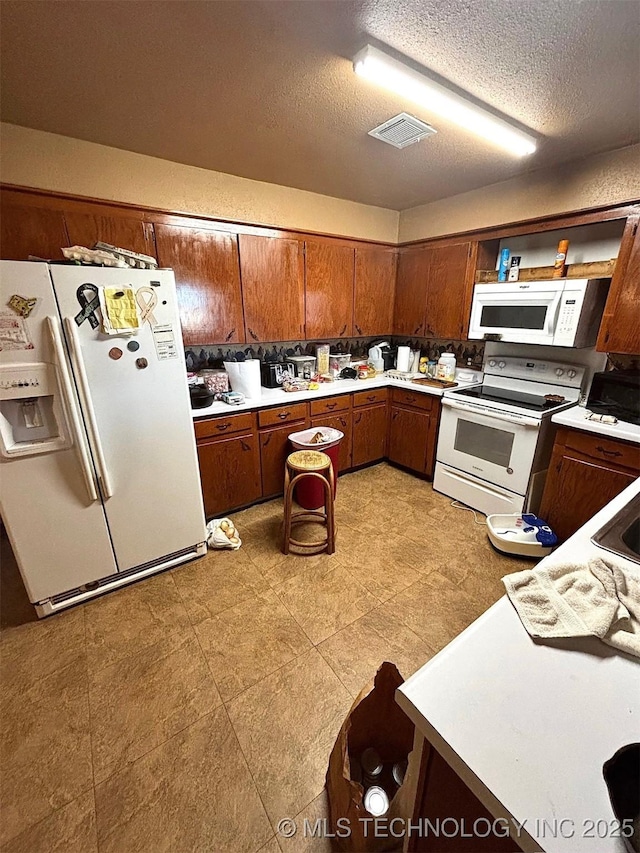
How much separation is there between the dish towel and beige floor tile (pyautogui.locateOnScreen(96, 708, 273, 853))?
114 cm

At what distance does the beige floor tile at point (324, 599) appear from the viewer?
183cm

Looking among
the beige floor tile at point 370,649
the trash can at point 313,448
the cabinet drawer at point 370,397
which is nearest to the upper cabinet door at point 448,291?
the cabinet drawer at point 370,397

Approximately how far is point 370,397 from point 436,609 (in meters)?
1.88

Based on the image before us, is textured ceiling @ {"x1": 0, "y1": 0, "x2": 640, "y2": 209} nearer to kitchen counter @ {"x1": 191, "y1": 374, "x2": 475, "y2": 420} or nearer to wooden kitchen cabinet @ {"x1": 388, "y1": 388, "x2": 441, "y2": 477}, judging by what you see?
kitchen counter @ {"x1": 191, "y1": 374, "x2": 475, "y2": 420}

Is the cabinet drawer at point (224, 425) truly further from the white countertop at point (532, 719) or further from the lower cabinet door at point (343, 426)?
the white countertop at point (532, 719)

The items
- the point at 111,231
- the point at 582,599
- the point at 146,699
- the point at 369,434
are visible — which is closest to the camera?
the point at 582,599

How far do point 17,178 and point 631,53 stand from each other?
9.83 feet

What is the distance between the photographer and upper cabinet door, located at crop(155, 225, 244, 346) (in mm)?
2432

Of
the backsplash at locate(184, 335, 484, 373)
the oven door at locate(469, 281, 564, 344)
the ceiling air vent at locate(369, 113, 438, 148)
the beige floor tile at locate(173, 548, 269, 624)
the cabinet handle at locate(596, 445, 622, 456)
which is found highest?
the ceiling air vent at locate(369, 113, 438, 148)

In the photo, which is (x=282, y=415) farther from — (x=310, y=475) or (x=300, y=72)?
(x=300, y=72)

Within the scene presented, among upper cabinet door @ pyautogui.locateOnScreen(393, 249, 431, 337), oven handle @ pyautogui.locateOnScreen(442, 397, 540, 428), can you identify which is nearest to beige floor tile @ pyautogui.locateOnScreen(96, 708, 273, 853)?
oven handle @ pyautogui.locateOnScreen(442, 397, 540, 428)

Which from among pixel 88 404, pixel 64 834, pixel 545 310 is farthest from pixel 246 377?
pixel 64 834

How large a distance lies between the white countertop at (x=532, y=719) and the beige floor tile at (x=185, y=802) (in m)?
1.00

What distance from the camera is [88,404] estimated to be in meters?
1.72
